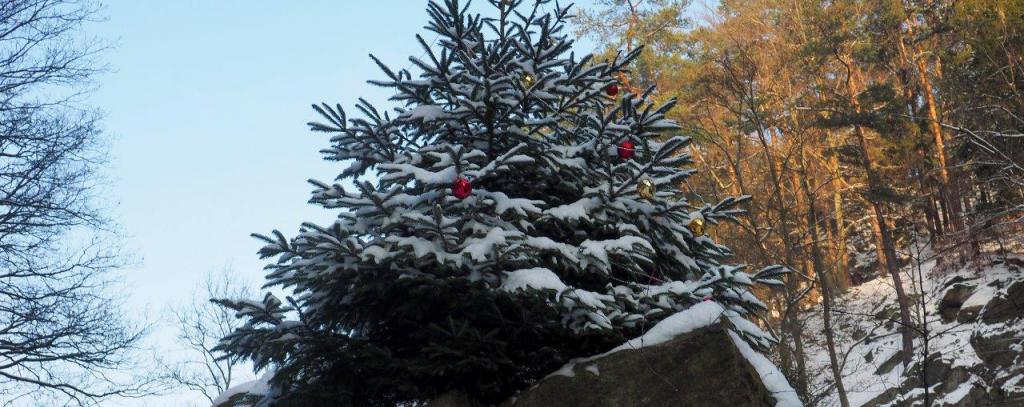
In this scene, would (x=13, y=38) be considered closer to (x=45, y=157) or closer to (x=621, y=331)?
(x=45, y=157)

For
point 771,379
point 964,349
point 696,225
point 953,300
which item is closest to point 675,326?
point 771,379

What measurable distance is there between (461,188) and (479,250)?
437 mm

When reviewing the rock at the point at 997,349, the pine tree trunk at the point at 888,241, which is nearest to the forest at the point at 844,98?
the pine tree trunk at the point at 888,241

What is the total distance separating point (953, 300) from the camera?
57.6 feet

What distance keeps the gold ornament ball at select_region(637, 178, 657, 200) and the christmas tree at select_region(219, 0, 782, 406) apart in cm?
1

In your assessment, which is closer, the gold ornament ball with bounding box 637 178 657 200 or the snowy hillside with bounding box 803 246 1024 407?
the gold ornament ball with bounding box 637 178 657 200

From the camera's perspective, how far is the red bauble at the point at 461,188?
15.5ft

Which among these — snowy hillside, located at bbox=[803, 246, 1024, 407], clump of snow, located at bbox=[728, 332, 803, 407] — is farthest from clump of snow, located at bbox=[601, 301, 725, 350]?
snowy hillside, located at bbox=[803, 246, 1024, 407]

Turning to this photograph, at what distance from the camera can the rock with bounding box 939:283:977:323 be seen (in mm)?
17344

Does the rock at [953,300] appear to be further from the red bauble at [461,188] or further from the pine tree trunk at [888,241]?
the red bauble at [461,188]

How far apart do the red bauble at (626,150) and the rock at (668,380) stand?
1.63 meters

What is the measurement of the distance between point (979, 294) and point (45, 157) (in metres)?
17.8

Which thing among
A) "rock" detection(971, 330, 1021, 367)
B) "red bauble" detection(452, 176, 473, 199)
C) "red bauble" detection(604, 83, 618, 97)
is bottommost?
"rock" detection(971, 330, 1021, 367)

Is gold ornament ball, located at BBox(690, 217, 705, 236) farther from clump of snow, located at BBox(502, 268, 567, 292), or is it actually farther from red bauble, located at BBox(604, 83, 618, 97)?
clump of snow, located at BBox(502, 268, 567, 292)
